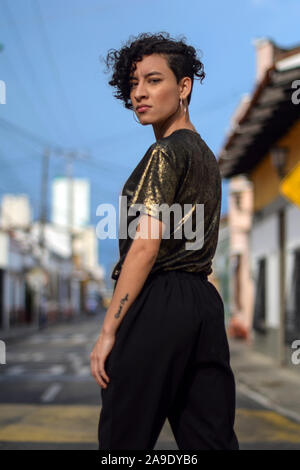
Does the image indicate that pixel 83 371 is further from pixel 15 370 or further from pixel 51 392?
pixel 51 392

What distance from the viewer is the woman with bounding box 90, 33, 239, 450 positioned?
84.8 inches

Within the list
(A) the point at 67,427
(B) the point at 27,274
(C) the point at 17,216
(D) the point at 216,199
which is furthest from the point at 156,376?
(C) the point at 17,216

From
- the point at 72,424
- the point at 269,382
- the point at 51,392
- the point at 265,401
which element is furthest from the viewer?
the point at 269,382

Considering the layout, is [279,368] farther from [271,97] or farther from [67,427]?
[67,427]

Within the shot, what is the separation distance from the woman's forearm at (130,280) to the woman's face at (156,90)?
0.55 meters

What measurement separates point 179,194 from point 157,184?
4.2 inches

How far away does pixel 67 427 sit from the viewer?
692 cm

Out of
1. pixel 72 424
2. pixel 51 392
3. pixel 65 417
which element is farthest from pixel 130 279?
pixel 51 392

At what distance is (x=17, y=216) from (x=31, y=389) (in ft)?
178

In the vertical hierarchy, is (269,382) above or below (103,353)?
below

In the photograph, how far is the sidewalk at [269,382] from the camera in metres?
9.10

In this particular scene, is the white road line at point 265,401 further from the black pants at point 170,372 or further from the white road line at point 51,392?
the black pants at point 170,372

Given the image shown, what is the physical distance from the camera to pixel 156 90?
7.95 ft

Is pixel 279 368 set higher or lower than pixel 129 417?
lower
